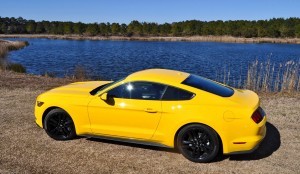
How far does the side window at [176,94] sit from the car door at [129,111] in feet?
0.37

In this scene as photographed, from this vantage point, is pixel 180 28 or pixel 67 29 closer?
pixel 180 28

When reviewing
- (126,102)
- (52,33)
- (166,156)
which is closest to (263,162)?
(166,156)

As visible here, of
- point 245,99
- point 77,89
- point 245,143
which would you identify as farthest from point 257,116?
point 77,89

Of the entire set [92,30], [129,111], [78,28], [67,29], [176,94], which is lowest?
[129,111]

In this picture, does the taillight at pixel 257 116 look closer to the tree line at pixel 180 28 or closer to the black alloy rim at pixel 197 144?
the black alloy rim at pixel 197 144

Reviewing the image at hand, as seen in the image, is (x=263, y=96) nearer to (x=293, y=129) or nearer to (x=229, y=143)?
(x=293, y=129)

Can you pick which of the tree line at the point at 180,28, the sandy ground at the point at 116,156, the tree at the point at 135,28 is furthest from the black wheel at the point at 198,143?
the tree at the point at 135,28

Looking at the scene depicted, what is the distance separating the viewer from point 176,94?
6.11m

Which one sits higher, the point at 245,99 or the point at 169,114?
the point at 245,99

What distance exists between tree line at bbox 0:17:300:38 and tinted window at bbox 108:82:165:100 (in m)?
102

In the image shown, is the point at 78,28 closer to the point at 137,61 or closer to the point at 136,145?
the point at 137,61

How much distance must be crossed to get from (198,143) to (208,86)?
3.69 feet

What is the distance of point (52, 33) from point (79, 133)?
529 ft

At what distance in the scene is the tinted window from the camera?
6203 millimetres
